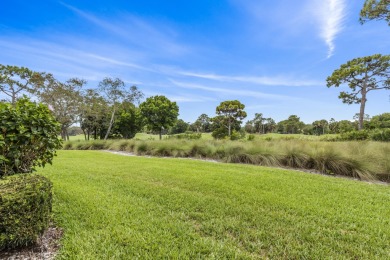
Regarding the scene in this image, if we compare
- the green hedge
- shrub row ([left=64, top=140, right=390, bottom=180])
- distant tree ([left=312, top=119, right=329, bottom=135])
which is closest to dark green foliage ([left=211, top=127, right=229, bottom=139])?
shrub row ([left=64, top=140, right=390, bottom=180])

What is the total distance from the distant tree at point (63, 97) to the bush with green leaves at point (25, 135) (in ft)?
63.2

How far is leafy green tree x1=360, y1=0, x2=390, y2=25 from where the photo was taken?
6625 mm

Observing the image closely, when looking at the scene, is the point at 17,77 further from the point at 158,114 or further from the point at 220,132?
the point at 220,132

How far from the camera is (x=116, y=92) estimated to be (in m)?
22.9

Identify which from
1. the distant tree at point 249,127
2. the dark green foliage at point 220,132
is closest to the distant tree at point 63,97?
the dark green foliage at point 220,132

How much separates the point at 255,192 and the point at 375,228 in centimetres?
156

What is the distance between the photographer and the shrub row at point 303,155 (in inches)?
212

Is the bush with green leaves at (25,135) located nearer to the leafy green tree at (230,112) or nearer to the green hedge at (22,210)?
the green hedge at (22,210)

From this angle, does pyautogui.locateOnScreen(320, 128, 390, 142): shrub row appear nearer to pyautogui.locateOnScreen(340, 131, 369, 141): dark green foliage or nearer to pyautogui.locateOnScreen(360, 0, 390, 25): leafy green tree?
pyautogui.locateOnScreen(340, 131, 369, 141): dark green foliage

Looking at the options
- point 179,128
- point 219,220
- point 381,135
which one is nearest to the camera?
point 219,220

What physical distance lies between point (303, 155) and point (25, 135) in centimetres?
719

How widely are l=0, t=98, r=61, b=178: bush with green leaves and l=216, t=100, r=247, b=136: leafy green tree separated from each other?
2732 centimetres

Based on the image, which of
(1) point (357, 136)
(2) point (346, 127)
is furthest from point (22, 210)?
(2) point (346, 127)

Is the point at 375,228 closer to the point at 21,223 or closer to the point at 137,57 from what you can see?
the point at 21,223
